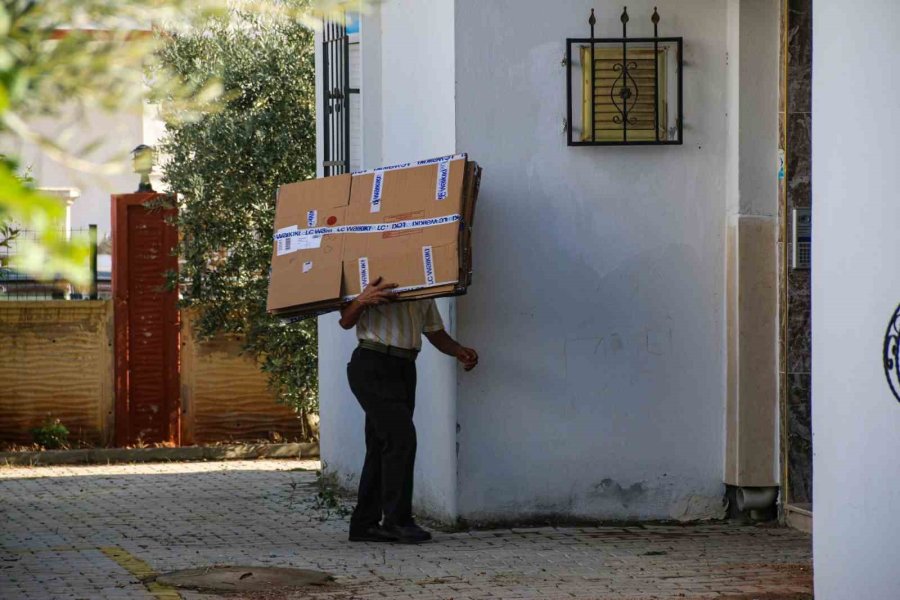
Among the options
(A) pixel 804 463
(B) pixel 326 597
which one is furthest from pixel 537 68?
(B) pixel 326 597

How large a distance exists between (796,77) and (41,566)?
5.00 m

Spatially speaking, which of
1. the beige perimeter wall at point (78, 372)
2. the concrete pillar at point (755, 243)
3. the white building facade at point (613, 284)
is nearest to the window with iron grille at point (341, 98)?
the white building facade at point (613, 284)

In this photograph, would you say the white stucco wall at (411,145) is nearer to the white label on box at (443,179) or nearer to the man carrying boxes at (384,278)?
the man carrying boxes at (384,278)

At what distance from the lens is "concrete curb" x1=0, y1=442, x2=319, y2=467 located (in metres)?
13.2

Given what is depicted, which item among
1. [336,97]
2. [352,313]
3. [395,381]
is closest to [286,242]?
[352,313]

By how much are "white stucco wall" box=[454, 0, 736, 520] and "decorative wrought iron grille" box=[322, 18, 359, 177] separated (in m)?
2.25

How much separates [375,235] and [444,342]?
72cm

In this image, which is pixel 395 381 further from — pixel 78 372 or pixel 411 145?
pixel 78 372

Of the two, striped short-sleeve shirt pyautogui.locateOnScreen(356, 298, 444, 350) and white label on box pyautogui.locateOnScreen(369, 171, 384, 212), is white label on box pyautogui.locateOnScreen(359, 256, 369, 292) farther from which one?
white label on box pyautogui.locateOnScreen(369, 171, 384, 212)

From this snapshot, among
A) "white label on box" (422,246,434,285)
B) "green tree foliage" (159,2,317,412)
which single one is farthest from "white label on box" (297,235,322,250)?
"green tree foliage" (159,2,317,412)

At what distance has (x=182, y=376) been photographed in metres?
13.9

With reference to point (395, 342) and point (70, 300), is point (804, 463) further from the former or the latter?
point (70, 300)

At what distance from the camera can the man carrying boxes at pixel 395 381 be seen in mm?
7887

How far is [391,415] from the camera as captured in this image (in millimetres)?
7883
